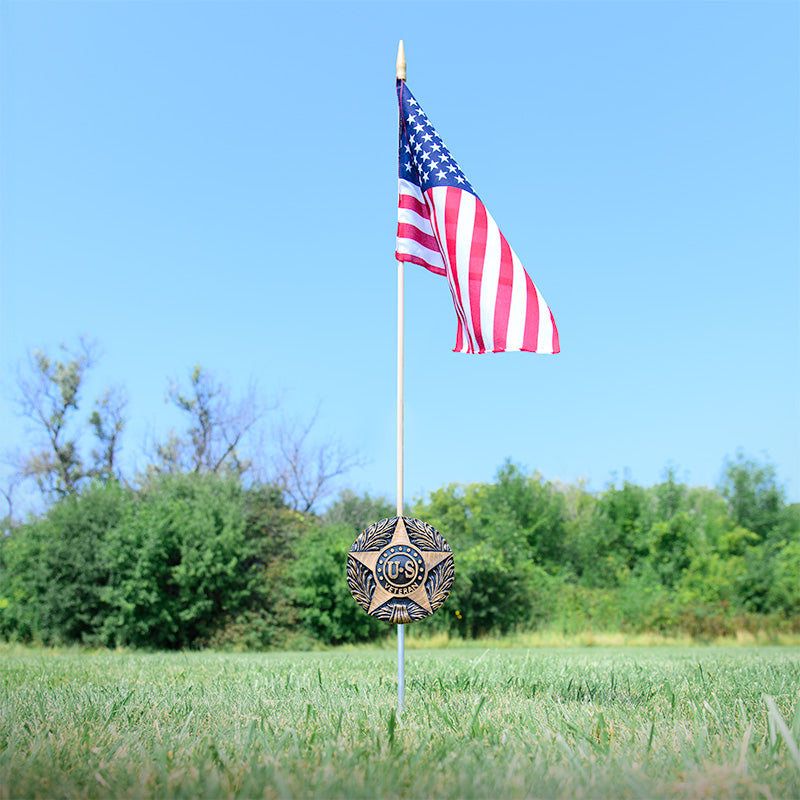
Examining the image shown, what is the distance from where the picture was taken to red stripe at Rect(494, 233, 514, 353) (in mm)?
5230

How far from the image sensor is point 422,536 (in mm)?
4559

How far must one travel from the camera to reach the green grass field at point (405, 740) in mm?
2525

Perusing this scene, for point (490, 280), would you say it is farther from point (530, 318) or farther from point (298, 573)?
point (298, 573)

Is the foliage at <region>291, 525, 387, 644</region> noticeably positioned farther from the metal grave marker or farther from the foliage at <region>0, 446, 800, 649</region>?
the metal grave marker

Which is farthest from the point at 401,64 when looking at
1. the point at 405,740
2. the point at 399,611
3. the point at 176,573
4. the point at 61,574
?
the point at 61,574

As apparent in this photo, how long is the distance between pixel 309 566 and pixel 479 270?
17.3 metres

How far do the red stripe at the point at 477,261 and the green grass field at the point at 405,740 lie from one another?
248cm

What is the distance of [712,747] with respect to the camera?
3092 millimetres

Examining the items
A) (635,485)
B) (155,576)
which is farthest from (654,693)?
(635,485)

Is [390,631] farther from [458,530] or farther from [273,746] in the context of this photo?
[273,746]

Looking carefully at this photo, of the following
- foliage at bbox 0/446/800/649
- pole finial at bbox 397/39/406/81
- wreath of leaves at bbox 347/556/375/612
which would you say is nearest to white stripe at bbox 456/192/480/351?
pole finial at bbox 397/39/406/81

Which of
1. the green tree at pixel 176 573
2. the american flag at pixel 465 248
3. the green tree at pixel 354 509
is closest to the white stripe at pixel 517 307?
the american flag at pixel 465 248

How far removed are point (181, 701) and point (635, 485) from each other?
29974mm

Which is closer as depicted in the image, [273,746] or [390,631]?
[273,746]
